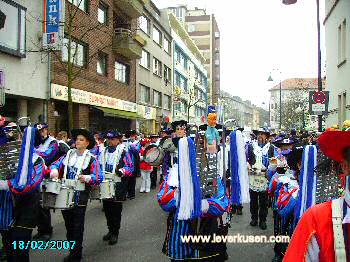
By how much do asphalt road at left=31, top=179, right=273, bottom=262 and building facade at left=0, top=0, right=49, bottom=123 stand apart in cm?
749

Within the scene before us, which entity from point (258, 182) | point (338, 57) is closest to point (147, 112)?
point (338, 57)

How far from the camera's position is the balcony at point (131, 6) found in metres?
25.9

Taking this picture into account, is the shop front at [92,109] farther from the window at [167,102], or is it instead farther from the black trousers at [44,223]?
the black trousers at [44,223]

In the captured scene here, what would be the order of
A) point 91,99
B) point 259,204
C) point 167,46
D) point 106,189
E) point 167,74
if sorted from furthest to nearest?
1. point 167,46
2. point 167,74
3. point 91,99
4. point 259,204
5. point 106,189

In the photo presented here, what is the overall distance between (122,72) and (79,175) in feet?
75.2

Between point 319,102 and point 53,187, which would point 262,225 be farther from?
point 319,102

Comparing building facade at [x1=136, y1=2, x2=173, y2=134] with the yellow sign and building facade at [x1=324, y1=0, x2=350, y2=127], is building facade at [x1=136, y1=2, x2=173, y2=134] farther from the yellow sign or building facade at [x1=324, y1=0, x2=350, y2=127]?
building facade at [x1=324, y1=0, x2=350, y2=127]

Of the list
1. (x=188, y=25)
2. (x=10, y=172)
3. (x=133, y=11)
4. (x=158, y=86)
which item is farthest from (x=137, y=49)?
(x=188, y=25)

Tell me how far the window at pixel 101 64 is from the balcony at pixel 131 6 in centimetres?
425

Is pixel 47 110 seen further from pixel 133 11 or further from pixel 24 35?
pixel 133 11

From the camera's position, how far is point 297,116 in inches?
1783

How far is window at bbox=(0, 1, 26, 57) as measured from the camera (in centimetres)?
1456

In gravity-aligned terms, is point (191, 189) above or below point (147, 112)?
below

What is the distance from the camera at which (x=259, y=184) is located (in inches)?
304
